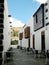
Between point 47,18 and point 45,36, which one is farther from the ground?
point 47,18

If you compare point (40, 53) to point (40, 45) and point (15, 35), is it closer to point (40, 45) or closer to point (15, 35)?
point (40, 45)

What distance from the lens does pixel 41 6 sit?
62.8 feet

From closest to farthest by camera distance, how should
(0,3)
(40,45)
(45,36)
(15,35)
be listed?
(0,3) < (45,36) < (40,45) < (15,35)

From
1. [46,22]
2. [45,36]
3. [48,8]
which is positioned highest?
[48,8]

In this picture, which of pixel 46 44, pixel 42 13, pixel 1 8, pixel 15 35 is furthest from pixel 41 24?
pixel 15 35

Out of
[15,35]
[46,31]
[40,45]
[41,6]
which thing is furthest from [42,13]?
[15,35]

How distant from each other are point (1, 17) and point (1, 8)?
1.32 feet

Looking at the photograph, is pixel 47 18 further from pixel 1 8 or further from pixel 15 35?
pixel 15 35

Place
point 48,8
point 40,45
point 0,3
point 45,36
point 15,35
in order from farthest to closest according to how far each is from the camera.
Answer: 1. point 15,35
2. point 40,45
3. point 45,36
4. point 48,8
5. point 0,3

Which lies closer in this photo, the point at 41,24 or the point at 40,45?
the point at 41,24

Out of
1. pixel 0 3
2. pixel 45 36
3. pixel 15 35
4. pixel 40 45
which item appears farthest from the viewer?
pixel 15 35

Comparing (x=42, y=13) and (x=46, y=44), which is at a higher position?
(x=42, y=13)

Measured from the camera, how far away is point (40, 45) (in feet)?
68.7

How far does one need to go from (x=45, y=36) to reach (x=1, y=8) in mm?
10449
